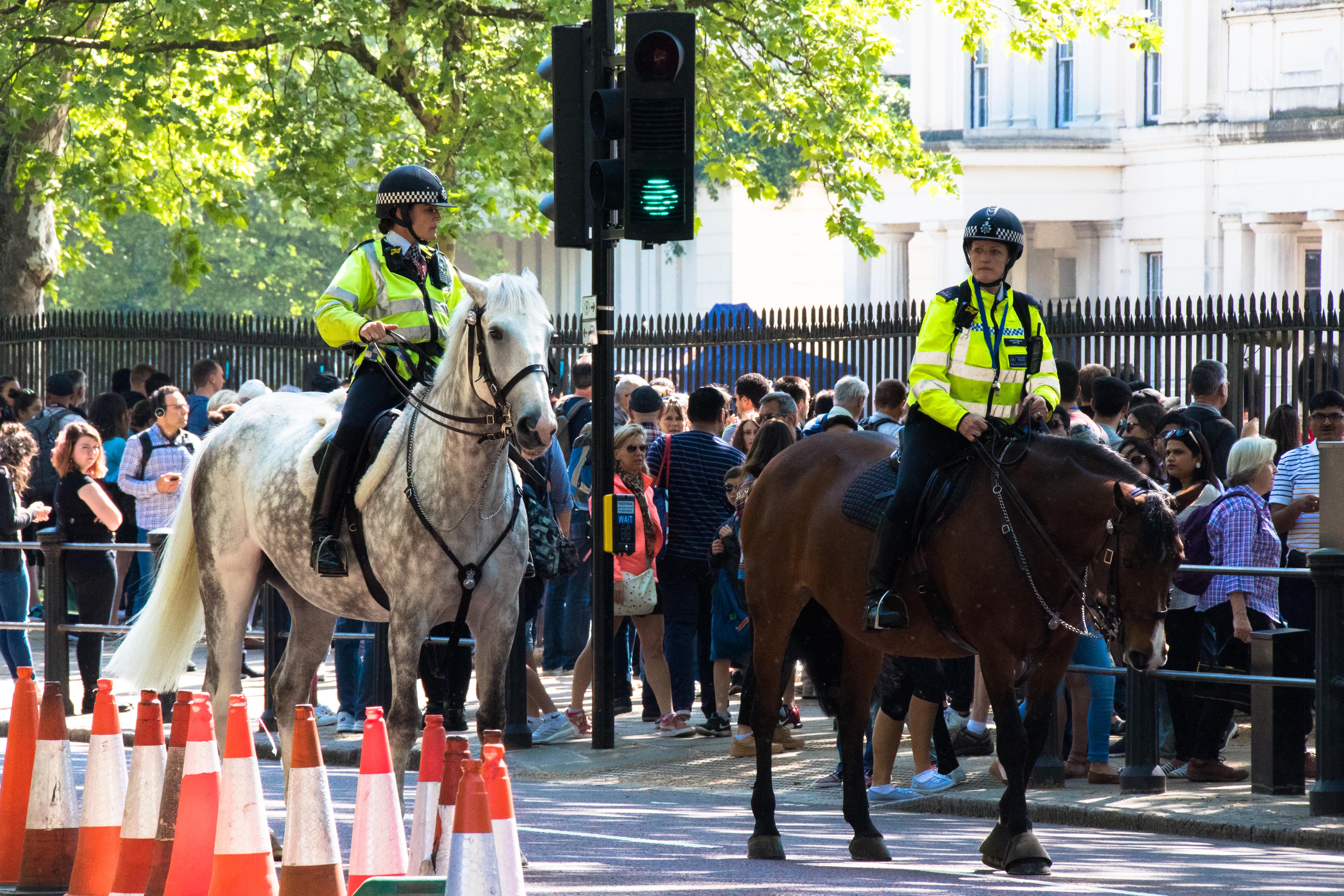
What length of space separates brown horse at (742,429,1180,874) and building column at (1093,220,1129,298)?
3344cm

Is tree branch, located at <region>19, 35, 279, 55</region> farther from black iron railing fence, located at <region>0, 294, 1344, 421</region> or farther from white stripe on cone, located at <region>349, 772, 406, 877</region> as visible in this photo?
white stripe on cone, located at <region>349, 772, 406, 877</region>

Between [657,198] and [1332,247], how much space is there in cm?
2834

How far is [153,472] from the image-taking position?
14852 mm


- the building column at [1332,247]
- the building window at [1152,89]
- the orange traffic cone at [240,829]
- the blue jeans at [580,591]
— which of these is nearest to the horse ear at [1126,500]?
the orange traffic cone at [240,829]

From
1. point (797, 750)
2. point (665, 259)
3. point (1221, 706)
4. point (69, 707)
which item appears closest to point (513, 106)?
point (69, 707)

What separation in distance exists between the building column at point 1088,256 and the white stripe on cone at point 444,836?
123ft

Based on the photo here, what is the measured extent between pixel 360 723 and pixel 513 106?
949cm

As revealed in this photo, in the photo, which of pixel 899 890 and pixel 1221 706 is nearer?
pixel 899 890

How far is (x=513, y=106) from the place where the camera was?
65.5 feet

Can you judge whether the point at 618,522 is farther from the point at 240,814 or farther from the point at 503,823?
the point at 503,823

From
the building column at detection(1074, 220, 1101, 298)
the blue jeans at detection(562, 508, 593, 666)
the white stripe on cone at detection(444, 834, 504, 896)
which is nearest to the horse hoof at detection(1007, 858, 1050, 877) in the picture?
the white stripe on cone at detection(444, 834, 504, 896)

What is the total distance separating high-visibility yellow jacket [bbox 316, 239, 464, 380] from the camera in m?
7.75

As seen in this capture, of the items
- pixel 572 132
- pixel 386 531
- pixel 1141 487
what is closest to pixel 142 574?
pixel 572 132

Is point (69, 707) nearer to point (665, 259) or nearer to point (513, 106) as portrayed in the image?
point (513, 106)
